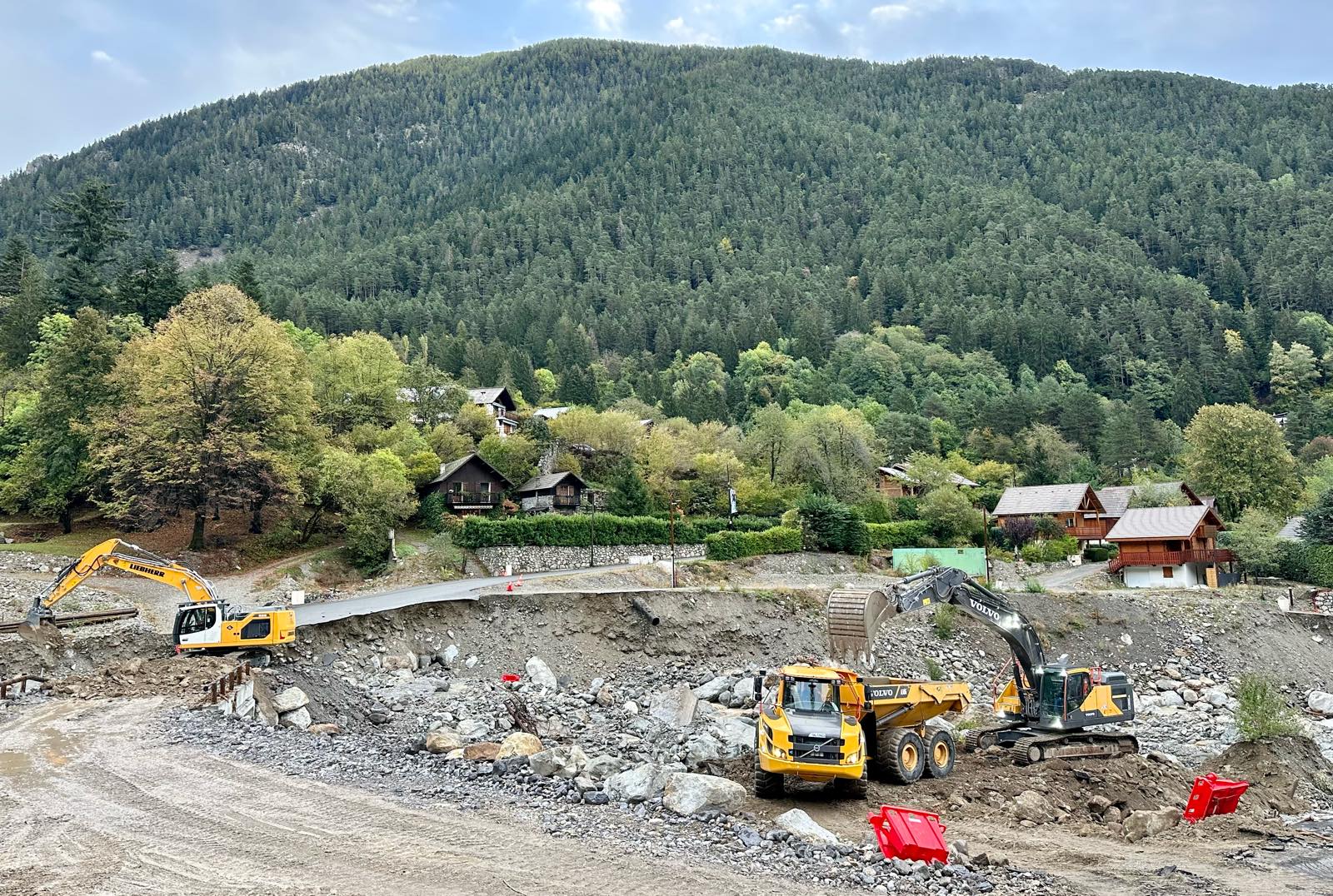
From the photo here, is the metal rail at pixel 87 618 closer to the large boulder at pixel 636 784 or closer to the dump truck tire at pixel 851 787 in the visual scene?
the large boulder at pixel 636 784

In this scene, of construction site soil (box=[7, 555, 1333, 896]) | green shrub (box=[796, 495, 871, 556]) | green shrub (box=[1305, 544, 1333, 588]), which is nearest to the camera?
construction site soil (box=[7, 555, 1333, 896])

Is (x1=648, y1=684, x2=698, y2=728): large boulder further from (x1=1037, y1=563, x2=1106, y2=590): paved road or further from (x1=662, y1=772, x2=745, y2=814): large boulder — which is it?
(x1=1037, y1=563, x2=1106, y2=590): paved road

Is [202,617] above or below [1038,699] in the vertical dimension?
above

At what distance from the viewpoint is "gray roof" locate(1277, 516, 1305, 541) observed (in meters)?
61.2

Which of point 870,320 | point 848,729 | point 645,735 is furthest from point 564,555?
point 870,320

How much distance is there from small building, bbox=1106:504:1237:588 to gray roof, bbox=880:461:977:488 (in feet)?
63.1

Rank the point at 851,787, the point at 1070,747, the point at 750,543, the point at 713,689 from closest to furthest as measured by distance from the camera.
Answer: the point at 851,787
the point at 1070,747
the point at 713,689
the point at 750,543

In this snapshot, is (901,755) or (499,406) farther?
(499,406)

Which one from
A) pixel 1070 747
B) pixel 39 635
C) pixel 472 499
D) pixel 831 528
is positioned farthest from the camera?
pixel 831 528

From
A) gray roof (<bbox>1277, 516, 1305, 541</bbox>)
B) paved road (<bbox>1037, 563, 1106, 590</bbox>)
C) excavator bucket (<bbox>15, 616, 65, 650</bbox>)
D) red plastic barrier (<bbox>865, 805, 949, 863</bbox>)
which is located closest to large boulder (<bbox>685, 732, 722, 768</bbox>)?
red plastic barrier (<bbox>865, 805, 949, 863</bbox>)

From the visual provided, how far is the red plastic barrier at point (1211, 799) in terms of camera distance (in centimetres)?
1809

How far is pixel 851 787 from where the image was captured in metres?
18.8

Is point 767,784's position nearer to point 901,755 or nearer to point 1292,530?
point 901,755

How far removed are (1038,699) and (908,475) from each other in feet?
208
